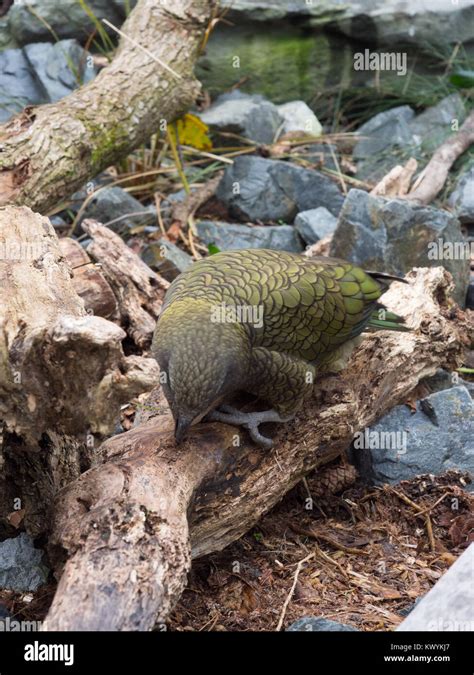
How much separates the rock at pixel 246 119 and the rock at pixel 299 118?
0.35ft

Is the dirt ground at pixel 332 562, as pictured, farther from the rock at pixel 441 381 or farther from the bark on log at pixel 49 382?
the rock at pixel 441 381

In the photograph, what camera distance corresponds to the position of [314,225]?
7.64m

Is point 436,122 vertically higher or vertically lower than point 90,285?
lower

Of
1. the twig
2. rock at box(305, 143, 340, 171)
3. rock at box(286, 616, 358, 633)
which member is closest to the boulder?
rock at box(286, 616, 358, 633)

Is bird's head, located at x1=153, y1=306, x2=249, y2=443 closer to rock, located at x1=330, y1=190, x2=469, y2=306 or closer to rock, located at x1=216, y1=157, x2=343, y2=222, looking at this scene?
rock, located at x1=330, y1=190, x2=469, y2=306

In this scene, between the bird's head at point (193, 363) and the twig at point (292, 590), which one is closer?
the bird's head at point (193, 363)

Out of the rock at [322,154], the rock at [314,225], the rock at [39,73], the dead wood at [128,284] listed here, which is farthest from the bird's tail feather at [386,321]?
the rock at [39,73]

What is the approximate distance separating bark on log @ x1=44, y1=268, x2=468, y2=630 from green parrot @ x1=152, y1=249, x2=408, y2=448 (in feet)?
0.50

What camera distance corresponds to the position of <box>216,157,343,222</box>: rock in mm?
8195

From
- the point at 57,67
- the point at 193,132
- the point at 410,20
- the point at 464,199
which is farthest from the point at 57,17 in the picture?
the point at 464,199

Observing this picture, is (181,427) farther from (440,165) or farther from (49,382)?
(440,165)

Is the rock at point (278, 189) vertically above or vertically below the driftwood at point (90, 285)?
below

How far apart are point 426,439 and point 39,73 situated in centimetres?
645

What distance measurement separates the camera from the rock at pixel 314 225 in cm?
761
